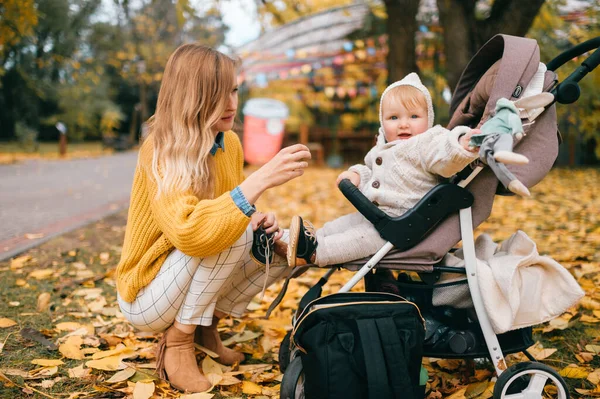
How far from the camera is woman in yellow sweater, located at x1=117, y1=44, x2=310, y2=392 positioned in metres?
2.21

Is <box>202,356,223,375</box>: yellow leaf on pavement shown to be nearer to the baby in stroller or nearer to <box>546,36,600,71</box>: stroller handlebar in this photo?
the baby in stroller

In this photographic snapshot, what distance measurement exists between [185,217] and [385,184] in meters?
0.81

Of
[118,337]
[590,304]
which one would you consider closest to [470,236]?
[590,304]

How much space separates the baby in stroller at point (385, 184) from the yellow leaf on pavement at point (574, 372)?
3.40ft

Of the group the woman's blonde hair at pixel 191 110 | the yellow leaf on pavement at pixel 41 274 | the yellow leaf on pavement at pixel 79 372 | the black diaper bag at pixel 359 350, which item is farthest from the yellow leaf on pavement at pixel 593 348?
the yellow leaf on pavement at pixel 41 274

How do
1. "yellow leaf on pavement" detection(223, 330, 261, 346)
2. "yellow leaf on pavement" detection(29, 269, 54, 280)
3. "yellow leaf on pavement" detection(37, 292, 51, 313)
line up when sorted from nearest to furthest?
"yellow leaf on pavement" detection(223, 330, 261, 346) → "yellow leaf on pavement" detection(37, 292, 51, 313) → "yellow leaf on pavement" detection(29, 269, 54, 280)

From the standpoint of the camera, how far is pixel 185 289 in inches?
90.4

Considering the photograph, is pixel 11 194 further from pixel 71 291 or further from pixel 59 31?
pixel 59 31

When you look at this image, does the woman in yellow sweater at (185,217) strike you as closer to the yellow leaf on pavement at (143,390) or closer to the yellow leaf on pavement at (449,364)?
the yellow leaf on pavement at (143,390)

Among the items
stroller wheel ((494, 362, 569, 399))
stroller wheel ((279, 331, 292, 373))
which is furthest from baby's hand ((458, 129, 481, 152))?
stroller wheel ((279, 331, 292, 373))

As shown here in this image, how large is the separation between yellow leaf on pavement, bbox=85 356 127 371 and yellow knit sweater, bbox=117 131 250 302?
364mm

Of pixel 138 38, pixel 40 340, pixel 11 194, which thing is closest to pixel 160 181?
pixel 40 340

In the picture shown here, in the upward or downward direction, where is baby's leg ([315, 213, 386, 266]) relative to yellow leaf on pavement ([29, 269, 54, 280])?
upward

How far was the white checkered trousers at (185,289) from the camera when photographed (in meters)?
2.27
